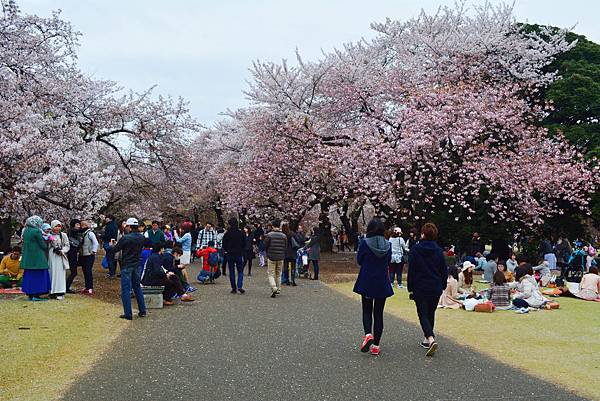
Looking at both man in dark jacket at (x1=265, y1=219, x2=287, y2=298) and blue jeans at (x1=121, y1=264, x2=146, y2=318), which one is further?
man in dark jacket at (x1=265, y1=219, x2=287, y2=298)

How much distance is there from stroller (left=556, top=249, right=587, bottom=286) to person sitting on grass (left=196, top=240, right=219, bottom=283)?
35.0ft

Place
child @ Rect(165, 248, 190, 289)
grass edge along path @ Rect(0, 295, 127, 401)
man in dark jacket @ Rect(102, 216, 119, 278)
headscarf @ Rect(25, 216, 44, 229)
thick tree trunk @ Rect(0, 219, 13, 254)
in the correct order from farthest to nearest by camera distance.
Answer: thick tree trunk @ Rect(0, 219, 13, 254), man in dark jacket @ Rect(102, 216, 119, 278), child @ Rect(165, 248, 190, 289), headscarf @ Rect(25, 216, 44, 229), grass edge along path @ Rect(0, 295, 127, 401)

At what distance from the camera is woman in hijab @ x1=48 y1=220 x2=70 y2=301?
12180 millimetres

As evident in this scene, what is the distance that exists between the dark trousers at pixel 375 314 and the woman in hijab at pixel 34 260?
7159 millimetres

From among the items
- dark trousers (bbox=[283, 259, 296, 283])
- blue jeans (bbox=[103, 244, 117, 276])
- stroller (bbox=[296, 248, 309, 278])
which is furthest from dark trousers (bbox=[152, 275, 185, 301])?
stroller (bbox=[296, 248, 309, 278])

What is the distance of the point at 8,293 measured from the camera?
12.6m

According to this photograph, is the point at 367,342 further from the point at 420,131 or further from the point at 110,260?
the point at 420,131

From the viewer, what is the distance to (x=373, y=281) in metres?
7.46

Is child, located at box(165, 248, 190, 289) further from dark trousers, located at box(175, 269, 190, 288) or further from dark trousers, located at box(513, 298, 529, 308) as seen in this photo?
dark trousers, located at box(513, 298, 529, 308)

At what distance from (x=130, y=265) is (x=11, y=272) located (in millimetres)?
5151

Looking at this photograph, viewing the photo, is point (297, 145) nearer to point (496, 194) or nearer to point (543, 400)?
point (496, 194)

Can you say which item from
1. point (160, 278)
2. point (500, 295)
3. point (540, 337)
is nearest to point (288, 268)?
point (160, 278)

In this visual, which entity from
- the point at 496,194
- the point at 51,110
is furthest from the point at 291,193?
the point at 51,110

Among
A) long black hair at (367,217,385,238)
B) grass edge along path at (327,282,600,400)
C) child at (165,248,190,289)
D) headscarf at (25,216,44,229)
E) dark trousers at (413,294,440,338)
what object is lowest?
grass edge along path at (327,282,600,400)
